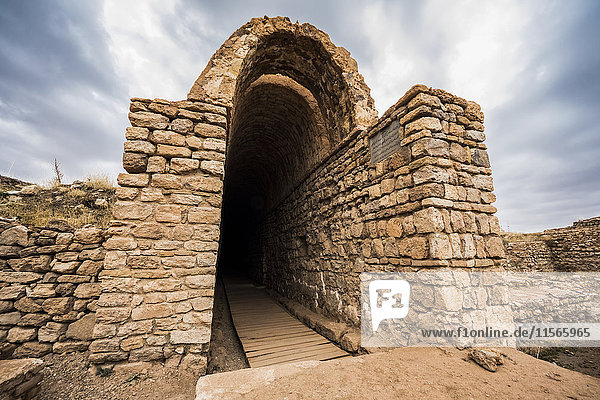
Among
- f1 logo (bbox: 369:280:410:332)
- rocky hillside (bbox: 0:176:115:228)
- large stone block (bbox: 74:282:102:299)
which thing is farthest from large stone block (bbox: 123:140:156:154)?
f1 logo (bbox: 369:280:410:332)

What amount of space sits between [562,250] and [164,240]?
17.1 metres

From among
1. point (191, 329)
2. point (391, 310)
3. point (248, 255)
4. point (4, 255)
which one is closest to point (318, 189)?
point (391, 310)

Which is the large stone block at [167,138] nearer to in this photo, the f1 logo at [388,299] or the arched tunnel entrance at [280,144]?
the arched tunnel entrance at [280,144]

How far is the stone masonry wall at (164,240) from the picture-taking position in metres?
2.80

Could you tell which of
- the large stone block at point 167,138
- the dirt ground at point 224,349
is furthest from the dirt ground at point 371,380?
the large stone block at point 167,138

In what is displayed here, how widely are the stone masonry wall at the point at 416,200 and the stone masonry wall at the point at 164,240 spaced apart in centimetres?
240

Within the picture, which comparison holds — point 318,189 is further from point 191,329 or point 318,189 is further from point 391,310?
point 191,329

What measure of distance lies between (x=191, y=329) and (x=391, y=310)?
2.64m

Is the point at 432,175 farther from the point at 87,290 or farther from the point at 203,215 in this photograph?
the point at 87,290

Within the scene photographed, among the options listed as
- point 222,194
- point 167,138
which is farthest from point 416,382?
point 167,138

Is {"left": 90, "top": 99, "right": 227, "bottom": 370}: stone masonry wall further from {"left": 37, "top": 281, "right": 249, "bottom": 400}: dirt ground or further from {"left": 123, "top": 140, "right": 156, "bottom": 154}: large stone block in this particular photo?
{"left": 37, "top": 281, "right": 249, "bottom": 400}: dirt ground

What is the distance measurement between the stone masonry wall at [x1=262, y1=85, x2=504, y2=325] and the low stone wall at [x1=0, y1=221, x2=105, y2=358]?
392 centimetres

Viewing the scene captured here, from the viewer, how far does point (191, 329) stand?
2.95 m

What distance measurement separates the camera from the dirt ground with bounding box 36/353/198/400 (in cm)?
249
